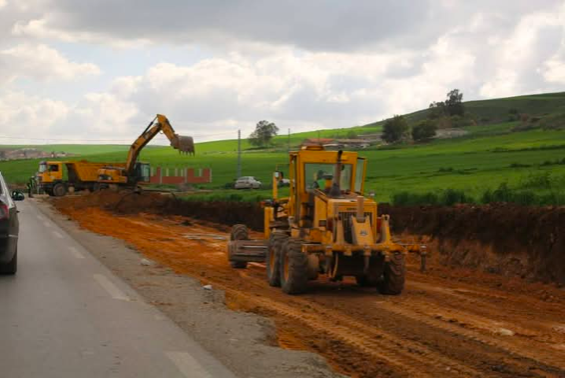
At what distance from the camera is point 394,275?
1365 cm

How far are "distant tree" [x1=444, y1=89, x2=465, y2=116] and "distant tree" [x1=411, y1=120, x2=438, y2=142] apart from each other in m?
39.4

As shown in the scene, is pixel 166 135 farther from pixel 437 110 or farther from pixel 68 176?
pixel 437 110

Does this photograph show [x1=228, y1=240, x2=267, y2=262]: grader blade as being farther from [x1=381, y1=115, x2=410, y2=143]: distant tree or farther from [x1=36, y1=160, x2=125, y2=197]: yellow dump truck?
[x1=381, y1=115, x2=410, y2=143]: distant tree

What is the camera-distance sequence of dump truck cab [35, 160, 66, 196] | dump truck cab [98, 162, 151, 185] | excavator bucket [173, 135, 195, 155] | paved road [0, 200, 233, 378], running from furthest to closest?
1. dump truck cab [35, 160, 66, 196]
2. dump truck cab [98, 162, 151, 185]
3. excavator bucket [173, 135, 195, 155]
4. paved road [0, 200, 233, 378]

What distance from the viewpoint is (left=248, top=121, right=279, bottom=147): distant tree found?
400ft

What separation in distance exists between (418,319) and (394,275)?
2.48 metres

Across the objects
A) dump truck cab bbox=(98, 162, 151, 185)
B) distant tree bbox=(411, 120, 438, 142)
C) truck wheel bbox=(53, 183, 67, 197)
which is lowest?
truck wheel bbox=(53, 183, 67, 197)

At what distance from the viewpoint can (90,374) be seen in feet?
22.4

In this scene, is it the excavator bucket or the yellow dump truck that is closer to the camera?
the excavator bucket

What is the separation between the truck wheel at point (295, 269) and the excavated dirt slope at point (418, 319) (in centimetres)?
21

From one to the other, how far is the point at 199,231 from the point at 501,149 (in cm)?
3775

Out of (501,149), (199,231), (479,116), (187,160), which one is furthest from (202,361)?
(479,116)

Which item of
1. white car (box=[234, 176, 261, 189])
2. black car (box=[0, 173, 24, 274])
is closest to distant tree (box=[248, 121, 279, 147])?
white car (box=[234, 176, 261, 189])

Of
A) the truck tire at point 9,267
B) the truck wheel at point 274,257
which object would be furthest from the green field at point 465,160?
the truck tire at point 9,267
